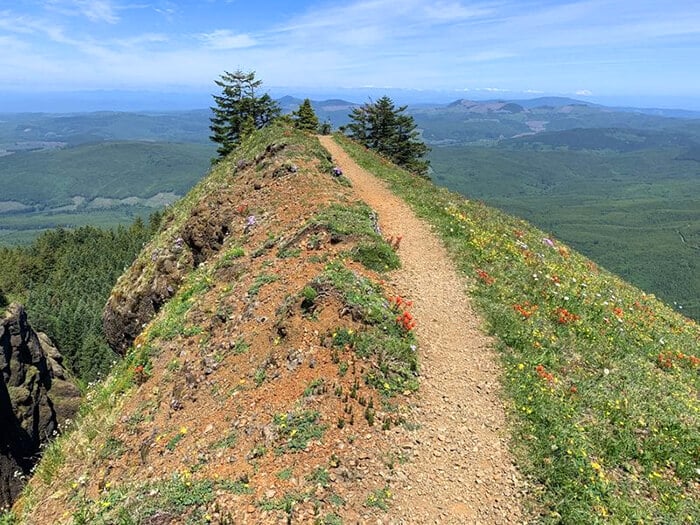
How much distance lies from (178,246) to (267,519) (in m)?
22.1

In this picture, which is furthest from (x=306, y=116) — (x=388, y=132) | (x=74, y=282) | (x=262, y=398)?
(x=74, y=282)

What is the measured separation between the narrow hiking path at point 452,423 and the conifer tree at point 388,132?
41.5 meters

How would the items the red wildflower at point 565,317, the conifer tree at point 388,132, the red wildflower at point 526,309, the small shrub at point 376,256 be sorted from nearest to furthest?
the red wildflower at point 526,309 → the red wildflower at point 565,317 → the small shrub at point 376,256 → the conifer tree at point 388,132

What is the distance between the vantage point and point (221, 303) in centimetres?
1798

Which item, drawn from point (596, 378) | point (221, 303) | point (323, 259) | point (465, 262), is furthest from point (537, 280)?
point (221, 303)

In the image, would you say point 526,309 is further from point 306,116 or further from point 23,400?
point 306,116

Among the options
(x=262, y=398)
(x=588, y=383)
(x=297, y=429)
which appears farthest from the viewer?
(x=588, y=383)

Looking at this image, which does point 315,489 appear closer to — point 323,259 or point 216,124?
point 323,259

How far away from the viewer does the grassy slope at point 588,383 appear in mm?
10398

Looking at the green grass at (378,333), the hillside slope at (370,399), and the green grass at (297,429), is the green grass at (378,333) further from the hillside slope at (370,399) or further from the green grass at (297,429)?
the green grass at (297,429)

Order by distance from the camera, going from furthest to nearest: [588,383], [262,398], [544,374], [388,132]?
[388,132] → [588,383] → [544,374] → [262,398]

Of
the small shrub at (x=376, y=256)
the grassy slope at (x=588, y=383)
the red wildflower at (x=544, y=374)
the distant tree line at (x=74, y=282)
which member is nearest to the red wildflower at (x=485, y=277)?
the grassy slope at (x=588, y=383)

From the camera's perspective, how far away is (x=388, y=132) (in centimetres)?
5812

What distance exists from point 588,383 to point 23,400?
37.9 metres
